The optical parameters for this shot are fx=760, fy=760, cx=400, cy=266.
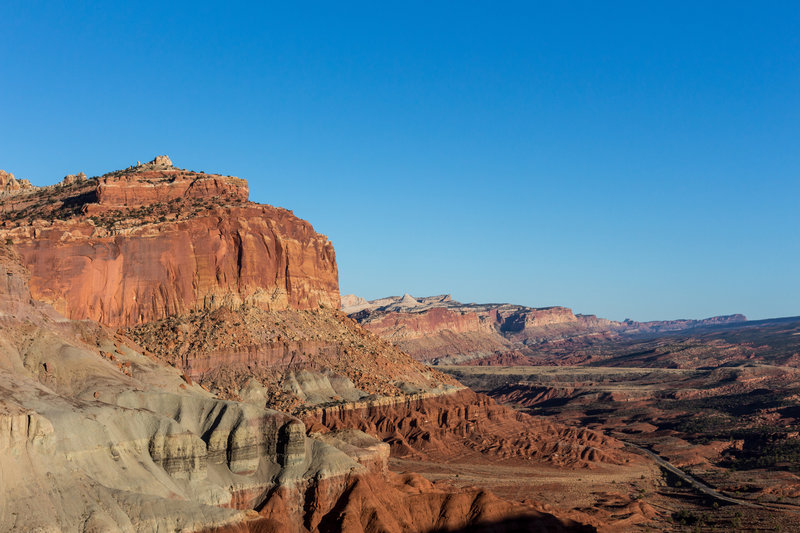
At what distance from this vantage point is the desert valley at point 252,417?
48.4m

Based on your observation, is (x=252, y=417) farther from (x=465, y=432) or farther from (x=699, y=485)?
(x=699, y=485)

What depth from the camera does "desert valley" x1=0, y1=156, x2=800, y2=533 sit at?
48.4m

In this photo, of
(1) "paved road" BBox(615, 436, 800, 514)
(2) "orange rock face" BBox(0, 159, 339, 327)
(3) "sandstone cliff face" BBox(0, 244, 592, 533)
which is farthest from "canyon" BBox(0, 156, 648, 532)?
(1) "paved road" BBox(615, 436, 800, 514)

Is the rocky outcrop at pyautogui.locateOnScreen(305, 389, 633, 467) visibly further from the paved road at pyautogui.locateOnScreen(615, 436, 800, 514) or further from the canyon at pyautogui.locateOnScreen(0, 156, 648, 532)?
the paved road at pyautogui.locateOnScreen(615, 436, 800, 514)

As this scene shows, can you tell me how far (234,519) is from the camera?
49.4 metres

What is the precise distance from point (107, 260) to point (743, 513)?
8156 centimetres

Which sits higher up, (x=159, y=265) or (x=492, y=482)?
(x=159, y=265)

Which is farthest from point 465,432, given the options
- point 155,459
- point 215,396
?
point 155,459

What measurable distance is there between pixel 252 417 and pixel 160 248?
160 feet

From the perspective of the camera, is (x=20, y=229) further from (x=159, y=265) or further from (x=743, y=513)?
(x=743, y=513)

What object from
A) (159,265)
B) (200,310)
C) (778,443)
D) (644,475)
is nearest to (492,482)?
(644,475)

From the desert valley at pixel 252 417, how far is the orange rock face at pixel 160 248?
11.1 inches

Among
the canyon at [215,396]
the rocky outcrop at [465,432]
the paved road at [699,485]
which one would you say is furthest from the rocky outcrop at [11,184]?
the paved road at [699,485]

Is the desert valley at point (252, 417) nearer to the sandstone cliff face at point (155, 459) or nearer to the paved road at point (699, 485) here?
the sandstone cliff face at point (155, 459)
